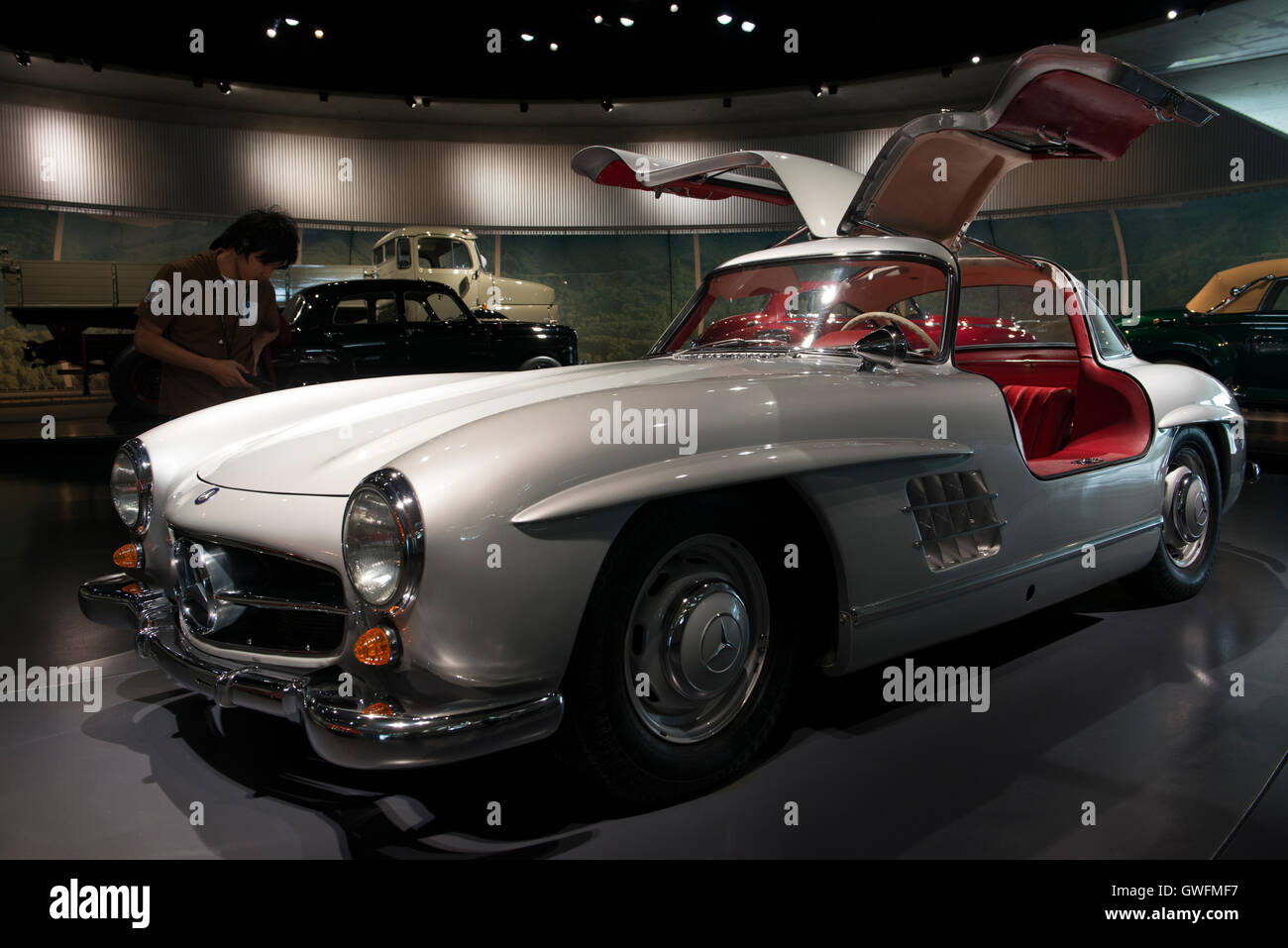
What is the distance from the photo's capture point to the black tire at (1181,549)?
140 inches

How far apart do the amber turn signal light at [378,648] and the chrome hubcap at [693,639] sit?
1.58ft

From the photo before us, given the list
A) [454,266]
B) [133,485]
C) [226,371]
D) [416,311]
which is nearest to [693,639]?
[133,485]

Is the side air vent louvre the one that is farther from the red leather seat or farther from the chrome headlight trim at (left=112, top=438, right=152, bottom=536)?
the chrome headlight trim at (left=112, top=438, right=152, bottom=536)

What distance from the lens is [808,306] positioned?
3.06 m

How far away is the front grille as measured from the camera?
6.20ft

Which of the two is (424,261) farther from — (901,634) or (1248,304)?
(901,634)

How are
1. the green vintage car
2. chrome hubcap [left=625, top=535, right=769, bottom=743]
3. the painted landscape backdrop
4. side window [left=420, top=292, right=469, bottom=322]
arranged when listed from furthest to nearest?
the painted landscape backdrop
side window [left=420, top=292, right=469, bottom=322]
the green vintage car
chrome hubcap [left=625, top=535, right=769, bottom=743]

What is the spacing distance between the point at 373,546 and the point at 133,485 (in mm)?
1165

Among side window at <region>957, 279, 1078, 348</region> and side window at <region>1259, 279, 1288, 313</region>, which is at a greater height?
side window at <region>1259, 279, 1288, 313</region>

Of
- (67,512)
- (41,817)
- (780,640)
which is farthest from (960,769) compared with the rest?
(67,512)

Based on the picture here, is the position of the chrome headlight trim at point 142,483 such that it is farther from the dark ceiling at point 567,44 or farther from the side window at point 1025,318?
the dark ceiling at point 567,44

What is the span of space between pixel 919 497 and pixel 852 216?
1.64m

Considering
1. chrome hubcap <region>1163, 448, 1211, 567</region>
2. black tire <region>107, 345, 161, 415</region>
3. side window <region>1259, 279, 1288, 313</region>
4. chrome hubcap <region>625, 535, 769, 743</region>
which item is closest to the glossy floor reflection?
chrome hubcap <region>625, 535, 769, 743</region>

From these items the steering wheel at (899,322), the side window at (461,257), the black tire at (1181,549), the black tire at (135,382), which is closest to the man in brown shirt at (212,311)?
the steering wheel at (899,322)
